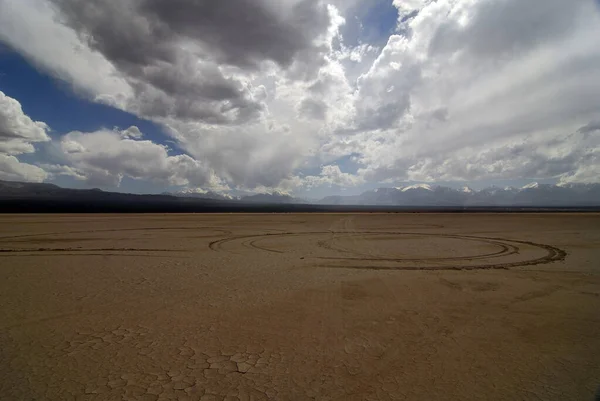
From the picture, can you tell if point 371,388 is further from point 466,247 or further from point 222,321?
point 466,247

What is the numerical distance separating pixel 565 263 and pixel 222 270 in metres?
16.9

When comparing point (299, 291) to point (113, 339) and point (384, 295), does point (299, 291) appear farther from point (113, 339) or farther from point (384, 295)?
point (113, 339)

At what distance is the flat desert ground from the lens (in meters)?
5.22

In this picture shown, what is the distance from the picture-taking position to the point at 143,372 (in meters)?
5.61

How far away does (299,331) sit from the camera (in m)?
7.40

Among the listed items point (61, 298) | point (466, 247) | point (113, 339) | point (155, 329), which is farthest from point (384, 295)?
point (466, 247)

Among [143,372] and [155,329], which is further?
[155,329]

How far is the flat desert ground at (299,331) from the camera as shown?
206 inches

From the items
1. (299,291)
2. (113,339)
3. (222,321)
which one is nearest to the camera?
(113,339)

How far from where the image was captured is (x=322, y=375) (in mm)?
5539

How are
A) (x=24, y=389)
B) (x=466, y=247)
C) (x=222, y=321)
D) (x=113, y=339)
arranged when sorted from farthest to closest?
(x=466, y=247), (x=222, y=321), (x=113, y=339), (x=24, y=389)

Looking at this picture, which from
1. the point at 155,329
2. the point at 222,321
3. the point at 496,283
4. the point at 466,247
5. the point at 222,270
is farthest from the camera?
the point at 466,247

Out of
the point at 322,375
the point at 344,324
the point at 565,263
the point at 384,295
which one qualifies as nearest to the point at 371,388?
the point at 322,375

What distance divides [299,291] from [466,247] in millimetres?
15552
